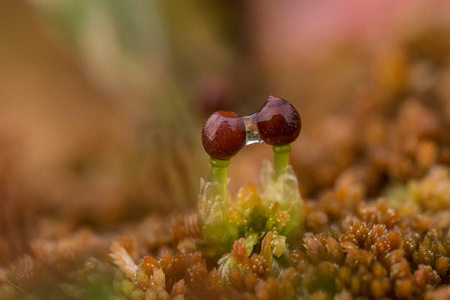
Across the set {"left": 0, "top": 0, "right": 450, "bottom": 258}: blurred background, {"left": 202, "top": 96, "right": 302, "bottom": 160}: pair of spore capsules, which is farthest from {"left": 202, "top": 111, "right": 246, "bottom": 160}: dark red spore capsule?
{"left": 0, "top": 0, "right": 450, "bottom": 258}: blurred background

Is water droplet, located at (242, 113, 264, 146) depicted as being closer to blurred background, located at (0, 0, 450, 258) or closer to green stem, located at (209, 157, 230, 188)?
green stem, located at (209, 157, 230, 188)

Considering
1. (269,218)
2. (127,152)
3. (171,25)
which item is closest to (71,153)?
(127,152)

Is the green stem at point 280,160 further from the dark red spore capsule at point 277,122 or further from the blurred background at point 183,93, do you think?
the blurred background at point 183,93

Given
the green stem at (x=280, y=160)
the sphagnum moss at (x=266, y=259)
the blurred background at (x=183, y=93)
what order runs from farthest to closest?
the blurred background at (x=183, y=93)
the green stem at (x=280, y=160)
the sphagnum moss at (x=266, y=259)

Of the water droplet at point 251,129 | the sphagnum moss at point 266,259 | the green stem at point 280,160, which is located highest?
the water droplet at point 251,129

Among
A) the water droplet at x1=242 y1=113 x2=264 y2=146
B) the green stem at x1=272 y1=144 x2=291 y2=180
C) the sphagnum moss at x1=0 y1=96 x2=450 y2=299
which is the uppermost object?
the water droplet at x1=242 y1=113 x2=264 y2=146

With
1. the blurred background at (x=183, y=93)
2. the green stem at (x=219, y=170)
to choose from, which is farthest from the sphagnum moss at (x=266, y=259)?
the blurred background at (x=183, y=93)

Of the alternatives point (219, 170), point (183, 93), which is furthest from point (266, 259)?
point (183, 93)
